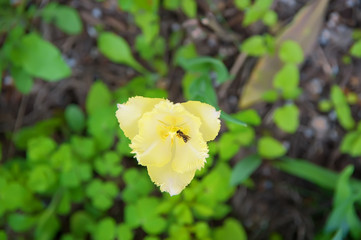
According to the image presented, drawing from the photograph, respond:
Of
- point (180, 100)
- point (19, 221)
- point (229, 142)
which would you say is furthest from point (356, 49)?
point (19, 221)

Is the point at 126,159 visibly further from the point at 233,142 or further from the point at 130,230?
the point at 233,142

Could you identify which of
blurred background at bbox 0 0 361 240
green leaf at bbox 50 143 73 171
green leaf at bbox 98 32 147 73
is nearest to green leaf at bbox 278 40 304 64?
blurred background at bbox 0 0 361 240

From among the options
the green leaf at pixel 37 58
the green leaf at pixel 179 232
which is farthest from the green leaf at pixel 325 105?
the green leaf at pixel 37 58

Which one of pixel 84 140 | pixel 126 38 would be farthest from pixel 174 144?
pixel 126 38

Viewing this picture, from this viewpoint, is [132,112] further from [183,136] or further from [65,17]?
[65,17]

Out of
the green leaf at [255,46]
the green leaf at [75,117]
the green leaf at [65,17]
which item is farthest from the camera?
the green leaf at [75,117]

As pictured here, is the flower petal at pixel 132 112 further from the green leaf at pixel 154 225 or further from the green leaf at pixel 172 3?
the green leaf at pixel 172 3
